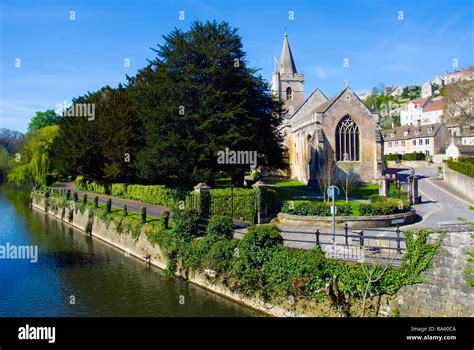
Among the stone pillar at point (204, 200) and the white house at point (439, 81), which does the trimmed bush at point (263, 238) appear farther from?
the white house at point (439, 81)

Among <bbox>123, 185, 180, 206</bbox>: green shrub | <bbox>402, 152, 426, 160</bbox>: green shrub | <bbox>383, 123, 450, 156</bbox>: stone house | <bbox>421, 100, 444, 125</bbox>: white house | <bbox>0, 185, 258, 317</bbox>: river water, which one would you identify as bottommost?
<bbox>0, 185, 258, 317</bbox>: river water

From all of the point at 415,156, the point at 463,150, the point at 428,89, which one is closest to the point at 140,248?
the point at 463,150

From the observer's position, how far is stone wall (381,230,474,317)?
34.4ft

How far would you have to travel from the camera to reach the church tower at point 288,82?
204 feet

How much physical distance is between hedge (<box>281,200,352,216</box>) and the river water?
753 centimetres

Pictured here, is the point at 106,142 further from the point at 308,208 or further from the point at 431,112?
the point at 431,112

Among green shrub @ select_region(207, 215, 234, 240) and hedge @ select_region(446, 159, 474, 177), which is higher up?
hedge @ select_region(446, 159, 474, 177)

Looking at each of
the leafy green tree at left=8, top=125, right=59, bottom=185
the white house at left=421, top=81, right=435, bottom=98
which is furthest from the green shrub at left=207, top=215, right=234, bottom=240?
the white house at left=421, top=81, right=435, bottom=98

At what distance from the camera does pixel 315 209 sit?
2086 centimetres

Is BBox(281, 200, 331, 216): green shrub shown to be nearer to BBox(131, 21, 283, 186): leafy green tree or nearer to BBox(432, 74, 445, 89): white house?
BBox(131, 21, 283, 186): leafy green tree

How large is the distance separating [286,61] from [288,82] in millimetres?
3856

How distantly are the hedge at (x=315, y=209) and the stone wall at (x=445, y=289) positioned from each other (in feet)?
30.8

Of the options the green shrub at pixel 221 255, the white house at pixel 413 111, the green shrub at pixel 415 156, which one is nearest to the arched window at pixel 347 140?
the green shrub at pixel 415 156
